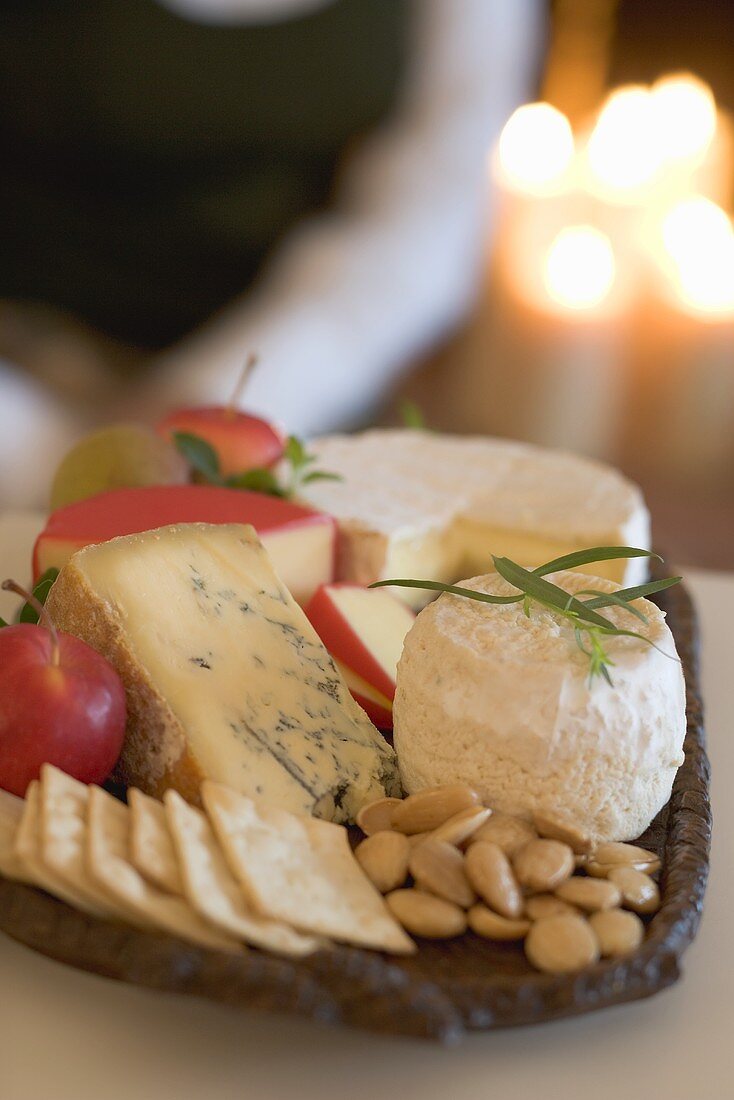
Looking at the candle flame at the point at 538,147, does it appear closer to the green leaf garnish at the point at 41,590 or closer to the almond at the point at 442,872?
the green leaf garnish at the point at 41,590

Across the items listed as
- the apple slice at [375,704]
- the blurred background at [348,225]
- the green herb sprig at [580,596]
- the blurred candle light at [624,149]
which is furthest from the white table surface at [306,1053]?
the blurred candle light at [624,149]

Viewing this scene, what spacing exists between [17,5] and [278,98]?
78 centimetres

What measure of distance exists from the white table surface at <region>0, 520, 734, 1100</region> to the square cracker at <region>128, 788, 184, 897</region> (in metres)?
0.12

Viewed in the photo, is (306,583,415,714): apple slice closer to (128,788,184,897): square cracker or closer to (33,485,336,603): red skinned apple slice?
(33,485,336,603): red skinned apple slice

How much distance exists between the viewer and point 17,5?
3184 mm

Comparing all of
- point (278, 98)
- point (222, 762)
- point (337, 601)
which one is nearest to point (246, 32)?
point (278, 98)

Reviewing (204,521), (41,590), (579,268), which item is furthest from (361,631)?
(579,268)

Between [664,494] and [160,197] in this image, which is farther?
[664,494]

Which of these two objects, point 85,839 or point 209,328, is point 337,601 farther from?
point 209,328

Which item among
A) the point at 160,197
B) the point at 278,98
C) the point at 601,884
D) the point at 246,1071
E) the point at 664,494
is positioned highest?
the point at 278,98

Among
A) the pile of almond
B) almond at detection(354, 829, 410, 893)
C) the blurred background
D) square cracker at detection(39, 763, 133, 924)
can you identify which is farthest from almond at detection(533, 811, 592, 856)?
the blurred background

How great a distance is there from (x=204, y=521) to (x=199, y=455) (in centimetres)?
26

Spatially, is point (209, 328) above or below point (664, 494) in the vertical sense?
above

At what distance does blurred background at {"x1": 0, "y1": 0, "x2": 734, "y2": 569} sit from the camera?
294 centimetres
